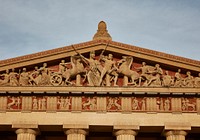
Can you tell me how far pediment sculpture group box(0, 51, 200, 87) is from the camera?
83.7ft

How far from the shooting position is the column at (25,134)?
24.7 metres

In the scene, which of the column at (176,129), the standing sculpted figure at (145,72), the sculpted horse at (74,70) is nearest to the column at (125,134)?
the column at (176,129)

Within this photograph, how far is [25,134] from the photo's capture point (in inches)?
974

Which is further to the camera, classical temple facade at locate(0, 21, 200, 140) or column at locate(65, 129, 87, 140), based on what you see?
classical temple facade at locate(0, 21, 200, 140)

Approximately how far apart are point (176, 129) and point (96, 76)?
482 centimetres

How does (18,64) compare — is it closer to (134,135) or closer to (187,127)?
(134,135)

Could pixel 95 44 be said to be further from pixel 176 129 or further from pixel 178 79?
pixel 176 129

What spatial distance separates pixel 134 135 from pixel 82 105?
3.01 meters

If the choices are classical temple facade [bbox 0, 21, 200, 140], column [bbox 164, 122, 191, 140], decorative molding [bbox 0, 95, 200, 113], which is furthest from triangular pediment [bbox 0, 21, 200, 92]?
column [bbox 164, 122, 191, 140]

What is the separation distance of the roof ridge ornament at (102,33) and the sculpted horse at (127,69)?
197cm

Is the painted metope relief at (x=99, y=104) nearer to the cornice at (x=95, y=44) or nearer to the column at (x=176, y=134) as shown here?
the column at (x=176, y=134)

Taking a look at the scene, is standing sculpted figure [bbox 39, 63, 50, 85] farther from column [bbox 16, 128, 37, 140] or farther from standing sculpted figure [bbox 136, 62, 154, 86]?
standing sculpted figure [bbox 136, 62, 154, 86]

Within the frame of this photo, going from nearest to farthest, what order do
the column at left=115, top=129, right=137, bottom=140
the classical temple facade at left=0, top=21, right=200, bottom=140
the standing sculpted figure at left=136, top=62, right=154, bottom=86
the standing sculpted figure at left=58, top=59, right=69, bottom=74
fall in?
the column at left=115, top=129, right=137, bottom=140 → the classical temple facade at left=0, top=21, right=200, bottom=140 → the standing sculpted figure at left=136, top=62, right=154, bottom=86 → the standing sculpted figure at left=58, top=59, right=69, bottom=74

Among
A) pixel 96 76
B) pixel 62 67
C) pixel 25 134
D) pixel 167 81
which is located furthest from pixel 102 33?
pixel 25 134
